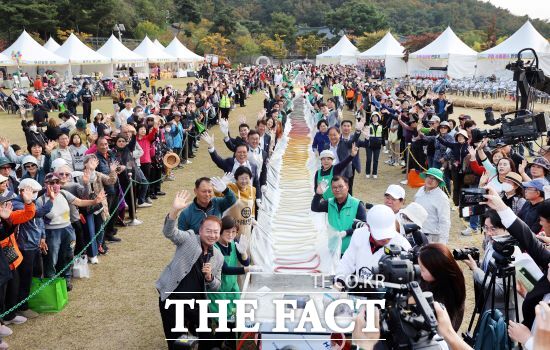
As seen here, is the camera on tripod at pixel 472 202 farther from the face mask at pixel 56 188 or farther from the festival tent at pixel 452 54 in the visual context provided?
the festival tent at pixel 452 54

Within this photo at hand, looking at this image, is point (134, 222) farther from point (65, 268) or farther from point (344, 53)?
point (344, 53)

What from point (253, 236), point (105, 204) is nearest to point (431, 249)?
point (253, 236)

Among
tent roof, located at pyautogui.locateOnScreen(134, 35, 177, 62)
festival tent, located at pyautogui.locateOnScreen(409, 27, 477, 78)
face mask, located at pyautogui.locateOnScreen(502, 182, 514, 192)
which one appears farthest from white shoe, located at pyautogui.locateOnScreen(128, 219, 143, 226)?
tent roof, located at pyautogui.locateOnScreen(134, 35, 177, 62)

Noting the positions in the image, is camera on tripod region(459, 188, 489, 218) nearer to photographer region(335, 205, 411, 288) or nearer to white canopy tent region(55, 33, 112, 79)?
photographer region(335, 205, 411, 288)

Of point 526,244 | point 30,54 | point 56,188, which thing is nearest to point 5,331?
point 56,188

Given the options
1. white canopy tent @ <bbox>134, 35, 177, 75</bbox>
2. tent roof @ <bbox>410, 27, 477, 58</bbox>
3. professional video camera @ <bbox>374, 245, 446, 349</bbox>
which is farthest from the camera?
white canopy tent @ <bbox>134, 35, 177, 75</bbox>

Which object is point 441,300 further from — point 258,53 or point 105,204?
point 258,53

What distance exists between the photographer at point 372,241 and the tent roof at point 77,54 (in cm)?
2505

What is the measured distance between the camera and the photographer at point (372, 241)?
3467 millimetres

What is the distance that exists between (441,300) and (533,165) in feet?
12.0

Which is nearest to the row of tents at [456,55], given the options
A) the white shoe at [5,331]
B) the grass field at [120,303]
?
the grass field at [120,303]

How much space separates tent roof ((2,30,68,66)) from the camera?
919 inches

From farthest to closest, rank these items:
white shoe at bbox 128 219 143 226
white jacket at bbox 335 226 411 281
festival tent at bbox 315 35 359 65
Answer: festival tent at bbox 315 35 359 65 → white shoe at bbox 128 219 143 226 → white jacket at bbox 335 226 411 281

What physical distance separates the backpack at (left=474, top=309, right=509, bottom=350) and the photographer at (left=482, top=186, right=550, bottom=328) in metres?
0.19
